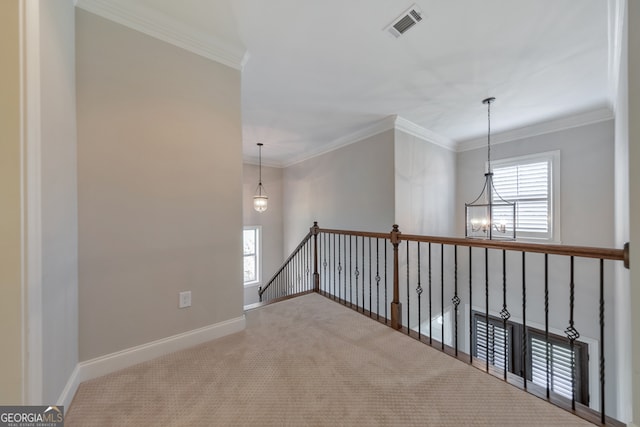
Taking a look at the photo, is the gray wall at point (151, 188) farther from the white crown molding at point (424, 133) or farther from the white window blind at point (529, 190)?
the white window blind at point (529, 190)

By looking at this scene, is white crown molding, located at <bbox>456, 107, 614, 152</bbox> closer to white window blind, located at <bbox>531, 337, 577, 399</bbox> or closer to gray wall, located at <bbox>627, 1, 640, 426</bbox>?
gray wall, located at <bbox>627, 1, 640, 426</bbox>

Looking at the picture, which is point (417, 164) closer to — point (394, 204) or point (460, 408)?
point (394, 204)

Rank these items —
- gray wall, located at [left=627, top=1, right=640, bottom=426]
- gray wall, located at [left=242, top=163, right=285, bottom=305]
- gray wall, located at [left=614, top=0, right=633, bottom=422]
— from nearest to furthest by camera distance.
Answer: gray wall, located at [left=627, top=1, right=640, bottom=426] < gray wall, located at [left=614, top=0, right=633, bottom=422] < gray wall, located at [left=242, top=163, right=285, bottom=305]

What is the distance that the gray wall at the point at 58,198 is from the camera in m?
1.11

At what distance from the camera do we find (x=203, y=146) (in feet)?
6.46

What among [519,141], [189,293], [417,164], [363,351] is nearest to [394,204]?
[417,164]

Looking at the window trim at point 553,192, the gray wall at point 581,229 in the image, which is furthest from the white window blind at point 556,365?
the window trim at point 553,192

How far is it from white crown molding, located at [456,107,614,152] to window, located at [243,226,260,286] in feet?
16.7

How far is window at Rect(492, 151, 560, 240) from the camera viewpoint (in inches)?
146

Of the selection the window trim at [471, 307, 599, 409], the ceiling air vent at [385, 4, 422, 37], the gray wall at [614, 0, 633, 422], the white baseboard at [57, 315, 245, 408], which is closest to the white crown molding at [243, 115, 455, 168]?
the ceiling air vent at [385, 4, 422, 37]

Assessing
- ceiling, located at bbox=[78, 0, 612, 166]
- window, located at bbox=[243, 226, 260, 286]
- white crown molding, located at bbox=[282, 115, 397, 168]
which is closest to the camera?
ceiling, located at bbox=[78, 0, 612, 166]

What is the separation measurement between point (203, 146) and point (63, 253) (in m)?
1.11

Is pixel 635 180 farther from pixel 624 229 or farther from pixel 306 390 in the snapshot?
pixel 306 390

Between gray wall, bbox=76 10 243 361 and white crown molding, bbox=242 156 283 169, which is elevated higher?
white crown molding, bbox=242 156 283 169
